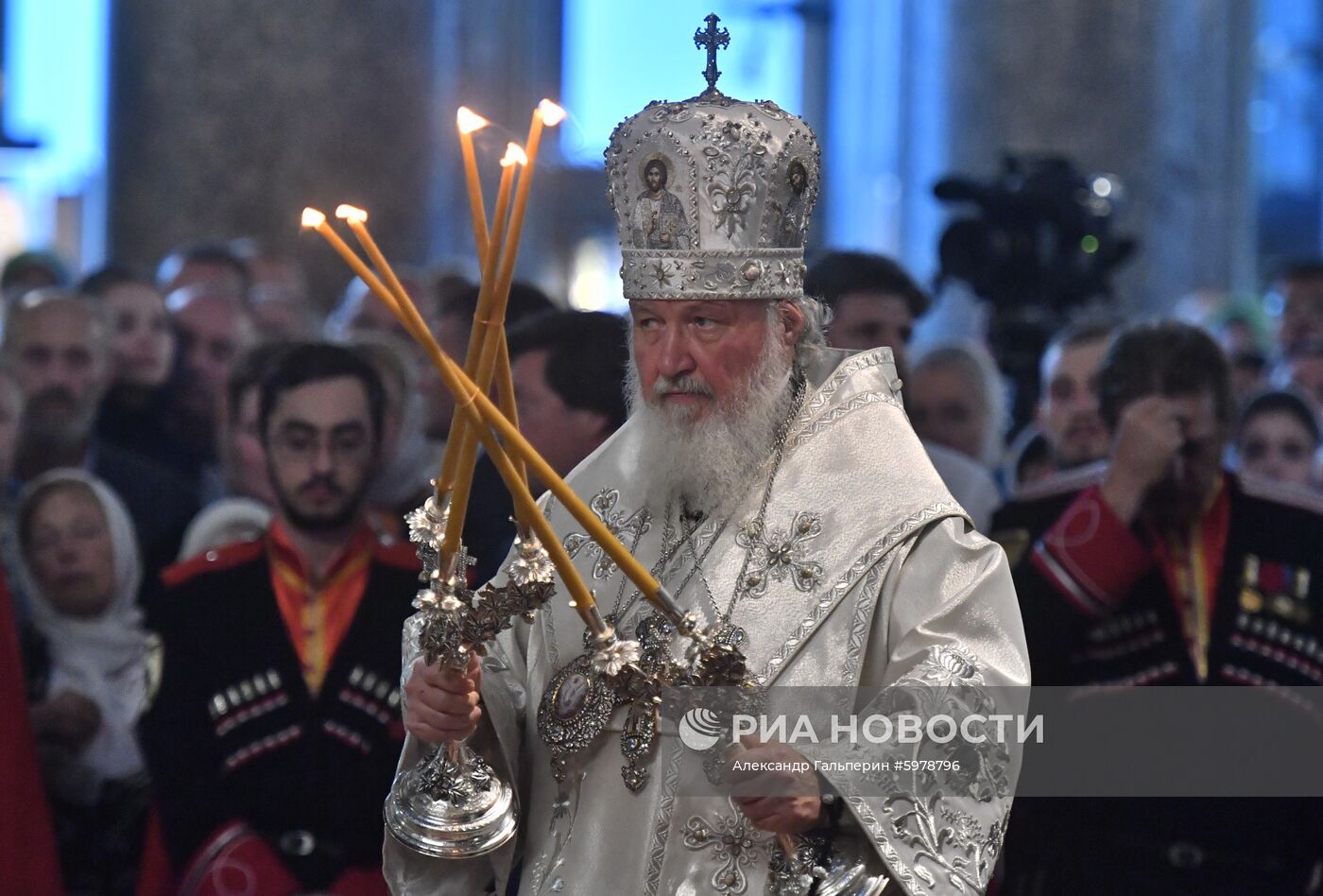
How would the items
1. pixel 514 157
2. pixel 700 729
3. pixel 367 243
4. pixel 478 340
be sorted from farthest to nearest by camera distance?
pixel 700 729 < pixel 478 340 < pixel 367 243 < pixel 514 157

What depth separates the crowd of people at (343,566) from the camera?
4.46 metres

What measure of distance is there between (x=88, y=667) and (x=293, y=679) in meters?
0.86

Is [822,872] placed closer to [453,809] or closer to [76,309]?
[453,809]

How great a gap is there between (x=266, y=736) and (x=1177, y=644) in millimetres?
1904

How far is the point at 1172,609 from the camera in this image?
4.49 meters

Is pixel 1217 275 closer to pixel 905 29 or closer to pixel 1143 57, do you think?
pixel 1143 57

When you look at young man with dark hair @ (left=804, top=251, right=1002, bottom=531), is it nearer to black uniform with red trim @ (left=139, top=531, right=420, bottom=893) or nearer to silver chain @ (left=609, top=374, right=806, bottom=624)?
black uniform with red trim @ (left=139, top=531, right=420, bottom=893)

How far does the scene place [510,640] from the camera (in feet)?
11.4

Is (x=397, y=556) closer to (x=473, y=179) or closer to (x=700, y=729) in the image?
(x=700, y=729)

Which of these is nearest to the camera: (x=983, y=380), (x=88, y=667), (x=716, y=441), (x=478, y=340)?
(x=478, y=340)

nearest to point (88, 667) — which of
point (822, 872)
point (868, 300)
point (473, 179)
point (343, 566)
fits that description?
point (343, 566)

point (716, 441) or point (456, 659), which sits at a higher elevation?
point (716, 441)

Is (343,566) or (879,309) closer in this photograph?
(343,566)

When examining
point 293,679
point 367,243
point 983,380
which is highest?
point 367,243
